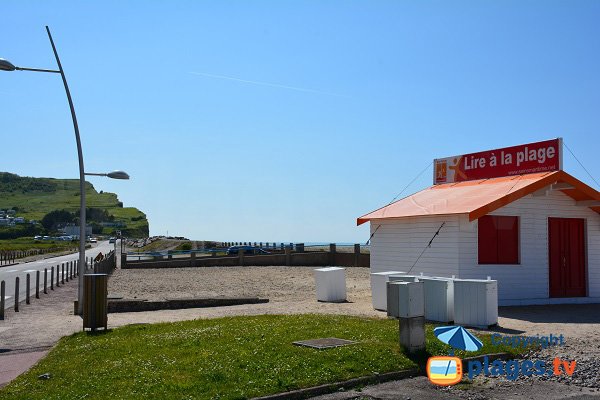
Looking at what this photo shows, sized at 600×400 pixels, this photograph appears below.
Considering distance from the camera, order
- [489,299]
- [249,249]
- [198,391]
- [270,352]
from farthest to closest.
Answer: [249,249], [489,299], [270,352], [198,391]

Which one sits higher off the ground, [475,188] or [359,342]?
[475,188]

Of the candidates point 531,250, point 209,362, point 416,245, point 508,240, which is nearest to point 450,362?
point 209,362

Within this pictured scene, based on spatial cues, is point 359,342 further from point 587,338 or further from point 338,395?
point 587,338

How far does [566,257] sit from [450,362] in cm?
1169

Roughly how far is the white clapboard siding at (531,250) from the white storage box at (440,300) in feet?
11.0

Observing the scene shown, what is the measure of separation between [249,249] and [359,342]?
39.1 metres

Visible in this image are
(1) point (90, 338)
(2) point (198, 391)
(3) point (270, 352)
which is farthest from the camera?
(1) point (90, 338)

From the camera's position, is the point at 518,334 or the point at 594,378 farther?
the point at 518,334

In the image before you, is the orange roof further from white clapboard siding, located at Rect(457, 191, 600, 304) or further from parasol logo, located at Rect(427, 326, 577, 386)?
parasol logo, located at Rect(427, 326, 577, 386)

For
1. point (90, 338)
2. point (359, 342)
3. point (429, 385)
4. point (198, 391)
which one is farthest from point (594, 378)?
point (90, 338)

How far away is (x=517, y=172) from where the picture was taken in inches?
788

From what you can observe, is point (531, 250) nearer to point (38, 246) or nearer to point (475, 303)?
point (475, 303)

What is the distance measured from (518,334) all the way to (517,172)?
8268 millimetres

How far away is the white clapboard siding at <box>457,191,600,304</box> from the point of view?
58.6 ft
